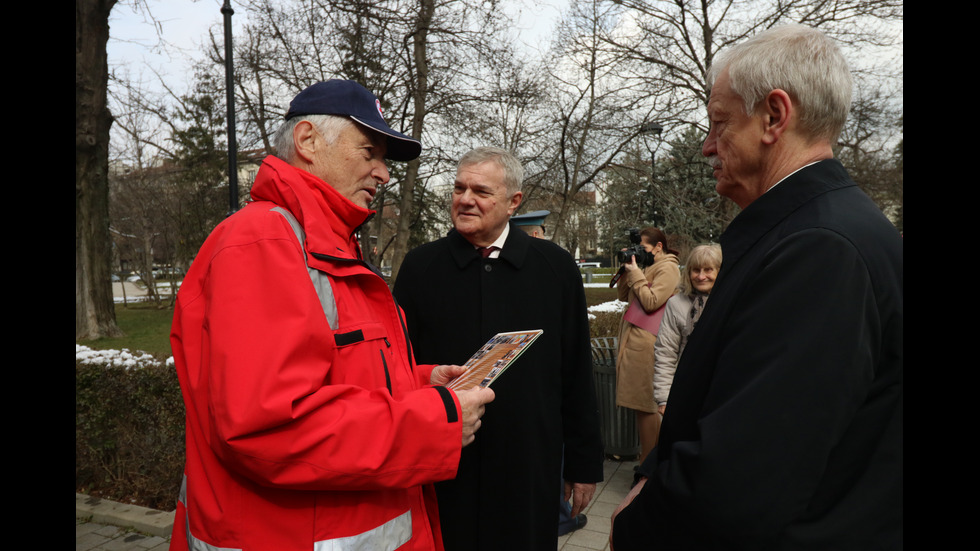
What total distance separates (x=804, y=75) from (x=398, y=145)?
4.39ft

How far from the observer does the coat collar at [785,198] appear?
1.38 metres

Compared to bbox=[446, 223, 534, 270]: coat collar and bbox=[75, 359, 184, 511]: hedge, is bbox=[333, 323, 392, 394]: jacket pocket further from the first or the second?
bbox=[75, 359, 184, 511]: hedge

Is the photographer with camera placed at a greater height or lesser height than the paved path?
greater

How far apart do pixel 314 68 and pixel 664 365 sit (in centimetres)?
916

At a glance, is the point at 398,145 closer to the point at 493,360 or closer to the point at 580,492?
the point at 493,360

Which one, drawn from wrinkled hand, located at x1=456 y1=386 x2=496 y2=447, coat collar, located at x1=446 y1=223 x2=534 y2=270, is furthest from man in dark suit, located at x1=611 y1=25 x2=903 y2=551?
coat collar, located at x1=446 y1=223 x2=534 y2=270

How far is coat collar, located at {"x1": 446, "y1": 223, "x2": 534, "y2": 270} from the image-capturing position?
2969mm

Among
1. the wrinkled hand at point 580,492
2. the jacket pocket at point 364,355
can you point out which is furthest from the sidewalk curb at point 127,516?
the jacket pocket at point 364,355

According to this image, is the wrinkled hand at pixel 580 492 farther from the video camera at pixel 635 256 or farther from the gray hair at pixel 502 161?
the video camera at pixel 635 256

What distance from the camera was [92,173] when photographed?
12531 mm

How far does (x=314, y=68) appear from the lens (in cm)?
1118

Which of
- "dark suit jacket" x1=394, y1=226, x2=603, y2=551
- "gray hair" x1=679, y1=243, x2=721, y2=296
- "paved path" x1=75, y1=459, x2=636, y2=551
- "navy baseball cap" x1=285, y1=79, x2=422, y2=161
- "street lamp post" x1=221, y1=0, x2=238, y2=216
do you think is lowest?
"paved path" x1=75, y1=459, x2=636, y2=551

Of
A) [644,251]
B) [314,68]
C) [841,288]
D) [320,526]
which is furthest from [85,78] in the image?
[841,288]

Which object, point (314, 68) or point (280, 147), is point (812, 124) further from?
point (314, 68)
